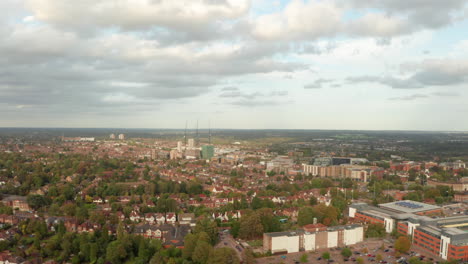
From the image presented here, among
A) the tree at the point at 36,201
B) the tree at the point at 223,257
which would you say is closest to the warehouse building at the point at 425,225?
the tree at the point at 223,257

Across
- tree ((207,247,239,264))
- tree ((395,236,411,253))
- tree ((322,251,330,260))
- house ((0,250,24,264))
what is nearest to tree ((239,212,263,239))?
tree ((322,251,330,260))

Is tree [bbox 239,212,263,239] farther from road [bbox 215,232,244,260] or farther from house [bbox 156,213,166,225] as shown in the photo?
house [bbox 156,213,166,225]

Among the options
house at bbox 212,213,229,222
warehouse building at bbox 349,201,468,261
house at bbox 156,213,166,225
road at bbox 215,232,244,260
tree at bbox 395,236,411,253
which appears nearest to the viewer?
warehouse building at bbox 349,201,468,261

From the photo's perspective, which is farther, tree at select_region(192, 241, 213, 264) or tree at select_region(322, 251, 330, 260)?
tree at select_region(322, 251, 330, 260)

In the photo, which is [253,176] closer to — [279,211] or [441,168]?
[279,211]

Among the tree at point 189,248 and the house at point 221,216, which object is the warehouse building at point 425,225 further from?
the tree at point 189,248

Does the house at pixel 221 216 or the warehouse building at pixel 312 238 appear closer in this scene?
the warehouse building at pixel 312 238

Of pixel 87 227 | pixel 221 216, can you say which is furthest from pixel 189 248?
pixel 87 227

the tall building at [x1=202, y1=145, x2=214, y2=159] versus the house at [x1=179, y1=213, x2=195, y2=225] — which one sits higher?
the tall building at [x1=202, y1=145, x2=214, y2=159]

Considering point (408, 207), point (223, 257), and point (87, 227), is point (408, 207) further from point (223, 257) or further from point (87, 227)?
point (87, 227)

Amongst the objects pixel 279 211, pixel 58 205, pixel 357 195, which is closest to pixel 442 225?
pixel 279 211

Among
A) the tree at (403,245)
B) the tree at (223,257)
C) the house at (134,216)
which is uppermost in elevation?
the tree at (223,257)
